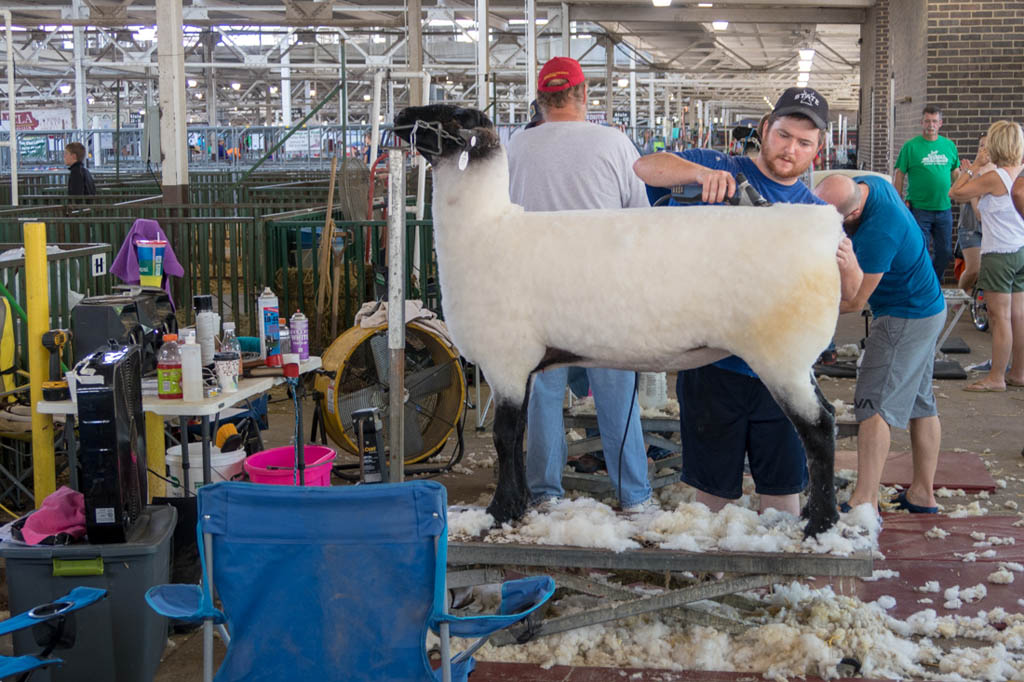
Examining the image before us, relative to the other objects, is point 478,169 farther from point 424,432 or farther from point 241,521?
point 424,432

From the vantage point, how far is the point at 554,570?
3.82 m

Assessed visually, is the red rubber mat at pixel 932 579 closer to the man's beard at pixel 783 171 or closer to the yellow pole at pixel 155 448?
the man's beard at pixel 783 171

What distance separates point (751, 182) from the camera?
12.2 ft

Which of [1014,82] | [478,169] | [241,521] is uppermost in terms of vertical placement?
[1014,82]

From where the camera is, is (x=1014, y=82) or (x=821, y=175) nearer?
(x=821, y=175)

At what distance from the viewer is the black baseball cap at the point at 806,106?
344cm

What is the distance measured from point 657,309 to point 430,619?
115 centimetres

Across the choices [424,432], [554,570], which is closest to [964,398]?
[424,432]

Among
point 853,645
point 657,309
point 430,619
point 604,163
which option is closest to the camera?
point 430,619

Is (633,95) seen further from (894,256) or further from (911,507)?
(894,256)

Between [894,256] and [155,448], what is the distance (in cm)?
337

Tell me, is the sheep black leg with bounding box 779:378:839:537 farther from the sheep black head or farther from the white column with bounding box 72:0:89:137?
the white column with bounding box 72:0:89:137

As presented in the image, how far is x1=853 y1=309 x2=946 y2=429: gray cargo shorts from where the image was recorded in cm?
488

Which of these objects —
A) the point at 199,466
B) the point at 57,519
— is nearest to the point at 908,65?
the point at 199,466
